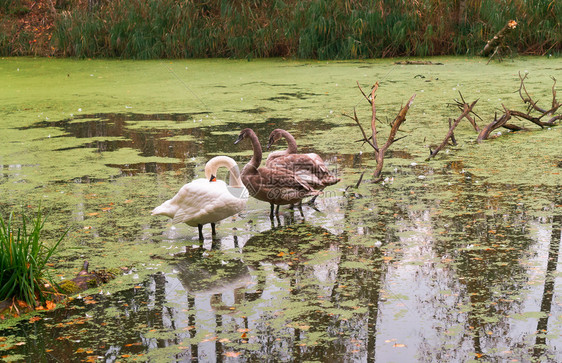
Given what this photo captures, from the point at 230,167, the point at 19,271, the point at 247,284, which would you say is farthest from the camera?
the point at 230,167

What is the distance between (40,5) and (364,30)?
1189cm

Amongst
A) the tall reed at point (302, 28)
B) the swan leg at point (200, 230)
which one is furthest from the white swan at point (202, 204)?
the tall reed at point (302, 28)

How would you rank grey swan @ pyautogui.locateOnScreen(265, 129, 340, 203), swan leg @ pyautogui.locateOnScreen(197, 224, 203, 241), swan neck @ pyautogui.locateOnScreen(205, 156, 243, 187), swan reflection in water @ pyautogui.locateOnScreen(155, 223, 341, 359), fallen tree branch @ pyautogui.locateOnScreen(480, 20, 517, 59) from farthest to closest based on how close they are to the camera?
fallen tree branch @ pyautogui.locateOnScreen(480, 20, 517, 59)
grey swan @ pyautogui.locateOnScreen(265, 129, 340, 203)
swan neck @ pyautogui.locateOnScreen(205, 156, 243, 187)
swan leg @ pyautogui.locateOnScreen(197, 224, 203, 241)
swan reflection in water @ pyautogui.locateOnScreen(155, 223, 341, 359)

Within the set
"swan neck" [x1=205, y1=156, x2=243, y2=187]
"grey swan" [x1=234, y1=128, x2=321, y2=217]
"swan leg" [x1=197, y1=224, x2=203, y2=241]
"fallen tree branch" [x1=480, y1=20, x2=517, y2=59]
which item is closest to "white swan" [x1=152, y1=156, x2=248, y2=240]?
"swan leg" [x1=197, y1=224, x2=203, y2=241]

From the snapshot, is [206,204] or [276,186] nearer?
[206,204]

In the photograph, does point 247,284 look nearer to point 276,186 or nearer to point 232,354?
point 232,354

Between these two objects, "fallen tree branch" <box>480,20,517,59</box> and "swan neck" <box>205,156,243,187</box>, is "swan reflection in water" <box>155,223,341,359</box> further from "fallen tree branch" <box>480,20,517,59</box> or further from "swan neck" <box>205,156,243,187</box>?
"fallen tree branch" <box>480,20,517,59</box>

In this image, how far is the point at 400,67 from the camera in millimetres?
12438

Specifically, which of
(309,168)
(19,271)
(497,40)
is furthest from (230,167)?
(497,40)

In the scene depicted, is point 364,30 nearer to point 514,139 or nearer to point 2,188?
point 514,139

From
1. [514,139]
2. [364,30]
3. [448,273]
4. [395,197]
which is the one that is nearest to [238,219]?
A: [395,197]

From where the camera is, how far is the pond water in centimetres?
286

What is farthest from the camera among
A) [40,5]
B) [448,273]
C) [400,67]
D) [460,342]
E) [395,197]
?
[40,5]

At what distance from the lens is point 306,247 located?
4039mm
